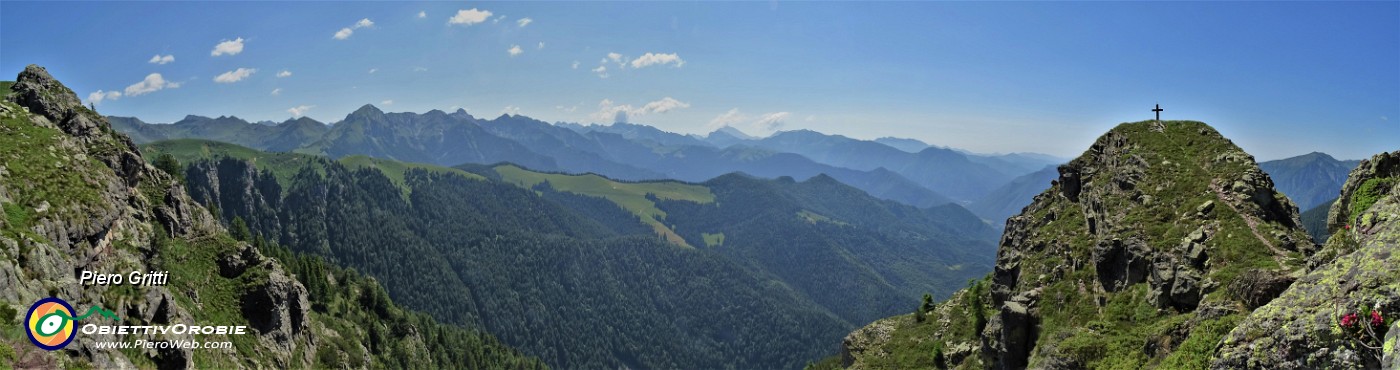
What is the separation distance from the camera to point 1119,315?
5091cm

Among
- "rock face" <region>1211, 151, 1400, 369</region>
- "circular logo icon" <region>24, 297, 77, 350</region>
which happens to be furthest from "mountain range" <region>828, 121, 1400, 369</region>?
"circular logo icon" <region>24, 297, 77, 350</region>

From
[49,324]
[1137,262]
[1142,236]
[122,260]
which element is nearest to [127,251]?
[122,260]

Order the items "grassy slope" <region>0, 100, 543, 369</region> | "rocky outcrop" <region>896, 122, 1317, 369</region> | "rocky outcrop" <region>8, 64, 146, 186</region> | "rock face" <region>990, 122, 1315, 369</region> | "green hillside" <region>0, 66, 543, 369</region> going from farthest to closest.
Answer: "rocky outcrop" <region>8, 64, 146, 186</region> < "grassy slope" <region>0, 100, 543, 369</region> < "green hillside" <region>0, 66, 543, 369</region> < "rock face" <region>990, 122, 1315, 369</region> < "rocky outcrop" <region>896, 122, 1317, 369</region>

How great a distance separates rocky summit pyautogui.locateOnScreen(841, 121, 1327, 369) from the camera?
133 feet

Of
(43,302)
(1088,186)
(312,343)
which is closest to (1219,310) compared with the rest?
(1088,186)

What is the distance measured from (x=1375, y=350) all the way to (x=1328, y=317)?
9.13ft

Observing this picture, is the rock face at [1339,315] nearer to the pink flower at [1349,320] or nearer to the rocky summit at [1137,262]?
the pink flower at [1349,320]

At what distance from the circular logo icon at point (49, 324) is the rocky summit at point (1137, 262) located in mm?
68616

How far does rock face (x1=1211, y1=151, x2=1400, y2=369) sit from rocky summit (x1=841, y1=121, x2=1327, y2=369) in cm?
83

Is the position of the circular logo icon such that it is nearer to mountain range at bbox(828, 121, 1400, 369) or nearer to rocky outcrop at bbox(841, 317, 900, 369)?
mountain range at bbox(828, 121, 1400, 369)

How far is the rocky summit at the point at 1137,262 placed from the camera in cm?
4053

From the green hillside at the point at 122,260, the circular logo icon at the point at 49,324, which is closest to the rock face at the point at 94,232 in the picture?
the green hillside at the point at 122,260

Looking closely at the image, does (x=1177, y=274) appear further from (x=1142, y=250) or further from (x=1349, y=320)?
(x=1349, y=320)

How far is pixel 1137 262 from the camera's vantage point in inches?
A: 2109
